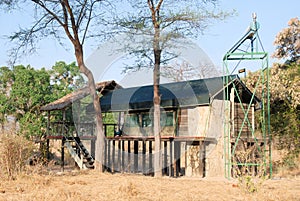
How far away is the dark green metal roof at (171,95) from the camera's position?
1716 cm

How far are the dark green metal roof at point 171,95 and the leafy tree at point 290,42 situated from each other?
721cm

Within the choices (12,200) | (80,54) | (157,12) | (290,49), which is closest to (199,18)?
(157,12)

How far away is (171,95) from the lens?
18328 mm

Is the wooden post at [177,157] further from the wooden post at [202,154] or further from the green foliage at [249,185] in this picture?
the green foliage at [249,185]

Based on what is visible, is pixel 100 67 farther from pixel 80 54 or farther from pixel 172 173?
pixel 172 173

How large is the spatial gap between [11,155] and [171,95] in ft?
28.9

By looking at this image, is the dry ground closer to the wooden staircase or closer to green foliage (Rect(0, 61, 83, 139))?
the wooden staircase

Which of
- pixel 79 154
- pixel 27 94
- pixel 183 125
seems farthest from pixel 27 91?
pixel 183 125

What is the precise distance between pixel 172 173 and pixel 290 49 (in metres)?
11.0

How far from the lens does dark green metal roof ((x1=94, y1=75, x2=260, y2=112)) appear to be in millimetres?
17156

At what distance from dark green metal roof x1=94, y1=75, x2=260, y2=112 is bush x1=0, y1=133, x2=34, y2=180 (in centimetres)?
803

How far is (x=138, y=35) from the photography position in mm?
14805

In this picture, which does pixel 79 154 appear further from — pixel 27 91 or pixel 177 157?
pixel 27 91

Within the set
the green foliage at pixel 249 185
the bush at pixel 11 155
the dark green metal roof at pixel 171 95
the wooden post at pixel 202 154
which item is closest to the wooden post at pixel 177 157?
the wooden post at pixel 202 154
